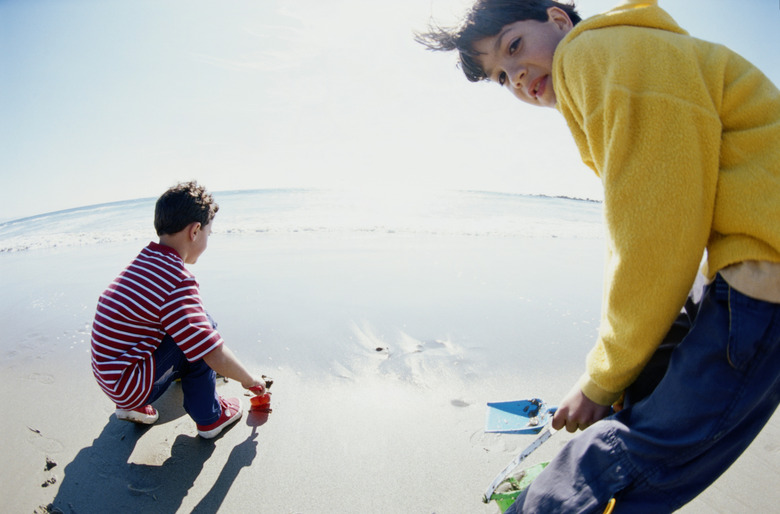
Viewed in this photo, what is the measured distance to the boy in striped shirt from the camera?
1.93 meters

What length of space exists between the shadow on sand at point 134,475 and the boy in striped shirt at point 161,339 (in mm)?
92

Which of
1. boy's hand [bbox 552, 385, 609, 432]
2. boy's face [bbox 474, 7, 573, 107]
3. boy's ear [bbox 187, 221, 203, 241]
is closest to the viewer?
boy's hand [bbox 552, 385, 609, 432]

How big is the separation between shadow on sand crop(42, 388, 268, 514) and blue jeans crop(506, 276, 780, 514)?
4.71ft

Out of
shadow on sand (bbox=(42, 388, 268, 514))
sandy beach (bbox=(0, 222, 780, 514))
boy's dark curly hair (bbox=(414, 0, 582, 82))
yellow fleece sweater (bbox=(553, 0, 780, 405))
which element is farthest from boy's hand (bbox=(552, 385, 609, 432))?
shadow on sand (bbox=(42, 388, 268, 514))

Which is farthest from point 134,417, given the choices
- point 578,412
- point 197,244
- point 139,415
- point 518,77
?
point 518,77

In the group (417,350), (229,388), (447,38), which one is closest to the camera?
(447,38)

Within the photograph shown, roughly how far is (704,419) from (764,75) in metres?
0.72

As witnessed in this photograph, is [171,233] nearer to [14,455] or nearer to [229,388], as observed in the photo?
[229,388]

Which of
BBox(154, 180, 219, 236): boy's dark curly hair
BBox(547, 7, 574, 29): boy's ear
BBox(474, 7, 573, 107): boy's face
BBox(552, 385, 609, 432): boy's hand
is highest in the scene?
BBox(547, 7, 574, 29): boy's ear

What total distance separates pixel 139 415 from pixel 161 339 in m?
0.42

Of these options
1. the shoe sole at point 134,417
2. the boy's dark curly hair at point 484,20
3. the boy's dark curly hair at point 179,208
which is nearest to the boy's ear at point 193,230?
the boy's dark curly hair at point 179,208

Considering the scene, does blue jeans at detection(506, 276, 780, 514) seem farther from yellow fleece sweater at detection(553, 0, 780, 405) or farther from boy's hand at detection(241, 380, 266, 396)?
boy's hand at detection(241, 380, 266, 396)

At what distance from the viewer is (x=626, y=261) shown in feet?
2.95

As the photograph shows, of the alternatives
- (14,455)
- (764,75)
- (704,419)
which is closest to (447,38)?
(764,75)
